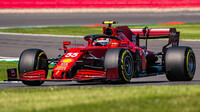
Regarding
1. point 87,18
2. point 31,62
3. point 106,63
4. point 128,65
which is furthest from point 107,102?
point 87,18

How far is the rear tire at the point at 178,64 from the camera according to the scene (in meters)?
12.5

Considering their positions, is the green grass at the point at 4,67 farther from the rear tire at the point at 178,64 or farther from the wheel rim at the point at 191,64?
the wheel rim at the point at 191,64

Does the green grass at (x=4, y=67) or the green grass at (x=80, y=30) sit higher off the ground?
the green grass at (x=80, y=30)

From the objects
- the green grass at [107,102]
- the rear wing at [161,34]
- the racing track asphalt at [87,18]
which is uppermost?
the racing track asphalt at [87,18]

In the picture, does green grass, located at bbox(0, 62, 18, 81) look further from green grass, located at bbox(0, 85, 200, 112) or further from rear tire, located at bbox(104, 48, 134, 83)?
green grass, located at bbox(0, 85, 200, 112)

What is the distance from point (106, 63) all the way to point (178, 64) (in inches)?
76.6

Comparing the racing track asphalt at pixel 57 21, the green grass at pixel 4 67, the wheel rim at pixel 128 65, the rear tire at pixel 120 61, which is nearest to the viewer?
the rear tire at pixel 120 61

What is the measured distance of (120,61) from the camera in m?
11.6

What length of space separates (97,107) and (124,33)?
7673 millimetres

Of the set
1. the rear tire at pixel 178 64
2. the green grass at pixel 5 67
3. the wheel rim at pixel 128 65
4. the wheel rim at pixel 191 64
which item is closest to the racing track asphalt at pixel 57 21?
the green grass at pixel 5 67

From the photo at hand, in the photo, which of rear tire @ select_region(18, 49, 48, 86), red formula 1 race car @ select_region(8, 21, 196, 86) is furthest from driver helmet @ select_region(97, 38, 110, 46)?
rear tire @ select_region(18, 49, 48, 86)

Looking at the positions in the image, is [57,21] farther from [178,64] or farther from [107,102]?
[107,102]

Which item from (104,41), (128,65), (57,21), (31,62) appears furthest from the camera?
(57,21)

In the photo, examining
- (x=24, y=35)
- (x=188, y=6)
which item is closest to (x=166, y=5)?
(x=188, y=6)
